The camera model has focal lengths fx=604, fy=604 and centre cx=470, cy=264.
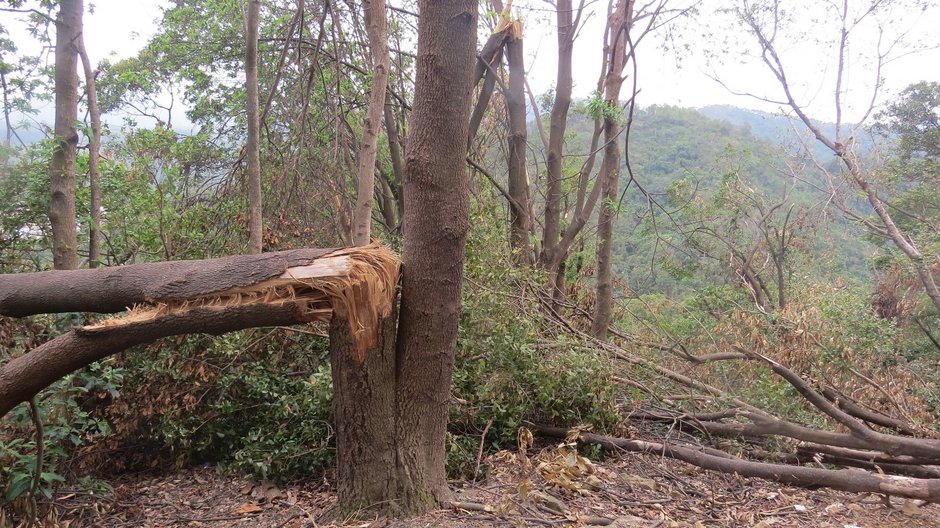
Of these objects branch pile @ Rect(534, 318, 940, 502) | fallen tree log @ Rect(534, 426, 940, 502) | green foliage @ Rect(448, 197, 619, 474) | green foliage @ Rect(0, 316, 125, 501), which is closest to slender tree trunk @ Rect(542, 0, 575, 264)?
branch pile @ Rect(534, 318, 940, 502)

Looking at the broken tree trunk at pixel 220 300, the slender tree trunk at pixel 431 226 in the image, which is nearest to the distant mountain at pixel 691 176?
the slender tree trunk at pixel 431 226

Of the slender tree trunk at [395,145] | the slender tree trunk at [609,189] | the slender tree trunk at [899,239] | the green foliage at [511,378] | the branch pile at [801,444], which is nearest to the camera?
the branch pile at [801,444]

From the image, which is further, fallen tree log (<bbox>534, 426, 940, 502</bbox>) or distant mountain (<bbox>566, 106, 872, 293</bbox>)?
distant mountain (<bbox>566, 106, 872, 293</bbox>)

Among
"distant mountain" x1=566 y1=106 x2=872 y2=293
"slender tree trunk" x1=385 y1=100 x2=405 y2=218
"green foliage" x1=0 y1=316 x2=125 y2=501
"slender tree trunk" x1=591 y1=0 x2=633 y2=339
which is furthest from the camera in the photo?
"distant mountain" x1=566 y1=106 x2=872 y2=293

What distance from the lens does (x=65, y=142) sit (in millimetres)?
5145

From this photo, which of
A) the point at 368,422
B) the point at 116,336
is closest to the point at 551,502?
the point at 368,422

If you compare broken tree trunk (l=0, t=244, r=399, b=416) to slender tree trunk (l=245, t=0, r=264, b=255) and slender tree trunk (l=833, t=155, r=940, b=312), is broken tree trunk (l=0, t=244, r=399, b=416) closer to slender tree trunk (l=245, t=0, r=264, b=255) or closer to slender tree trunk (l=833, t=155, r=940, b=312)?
slender tree trunk (l=245, t=0, r=264, b=255)

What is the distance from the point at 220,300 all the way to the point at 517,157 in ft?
19.7

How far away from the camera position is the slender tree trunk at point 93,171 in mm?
5418

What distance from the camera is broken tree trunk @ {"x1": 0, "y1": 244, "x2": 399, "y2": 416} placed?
259 cm

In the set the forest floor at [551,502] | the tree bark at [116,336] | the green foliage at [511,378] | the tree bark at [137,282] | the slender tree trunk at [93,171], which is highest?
the slender tree trunk at [93,171]

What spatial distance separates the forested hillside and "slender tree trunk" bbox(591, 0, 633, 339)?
0.04 meters

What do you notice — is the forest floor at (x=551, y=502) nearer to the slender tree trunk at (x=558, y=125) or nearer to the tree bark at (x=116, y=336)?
the tree bark at (x=116, y=336)

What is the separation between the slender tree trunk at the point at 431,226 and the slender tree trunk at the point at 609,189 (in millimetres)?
4282
